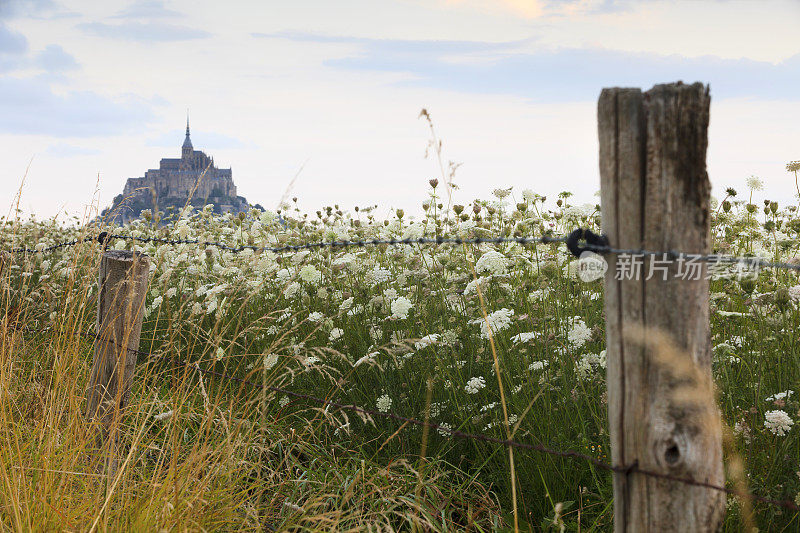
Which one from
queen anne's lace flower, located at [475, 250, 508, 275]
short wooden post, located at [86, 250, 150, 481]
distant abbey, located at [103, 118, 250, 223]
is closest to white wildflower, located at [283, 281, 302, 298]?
short wooden post, located at [86, 250, 150, 481]

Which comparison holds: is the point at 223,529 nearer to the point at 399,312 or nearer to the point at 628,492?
the point at 399,312

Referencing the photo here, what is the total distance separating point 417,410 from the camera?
132 inches

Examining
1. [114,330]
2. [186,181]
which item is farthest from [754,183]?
[186,181]

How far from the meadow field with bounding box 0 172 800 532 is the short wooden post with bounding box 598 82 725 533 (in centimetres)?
49

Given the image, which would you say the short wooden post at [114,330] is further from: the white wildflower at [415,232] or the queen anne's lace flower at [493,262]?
the queen anne's lace flower at [493,262]

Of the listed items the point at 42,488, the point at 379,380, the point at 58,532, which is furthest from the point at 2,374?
the point at 379,380

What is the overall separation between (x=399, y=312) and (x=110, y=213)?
1925mm

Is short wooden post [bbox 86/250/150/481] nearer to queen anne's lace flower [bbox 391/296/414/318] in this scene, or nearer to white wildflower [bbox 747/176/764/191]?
queen anne's lace flower [bbox 391/296/414/318]

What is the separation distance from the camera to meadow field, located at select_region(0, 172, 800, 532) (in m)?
2.39

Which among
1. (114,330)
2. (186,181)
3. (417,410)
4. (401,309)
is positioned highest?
(186,181)

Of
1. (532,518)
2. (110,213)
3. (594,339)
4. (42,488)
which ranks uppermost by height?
(110,213)

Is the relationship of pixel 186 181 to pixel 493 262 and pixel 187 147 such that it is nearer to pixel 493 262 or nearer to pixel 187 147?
pixel 187 147

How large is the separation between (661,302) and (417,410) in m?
2.15

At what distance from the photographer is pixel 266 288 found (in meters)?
5.00
